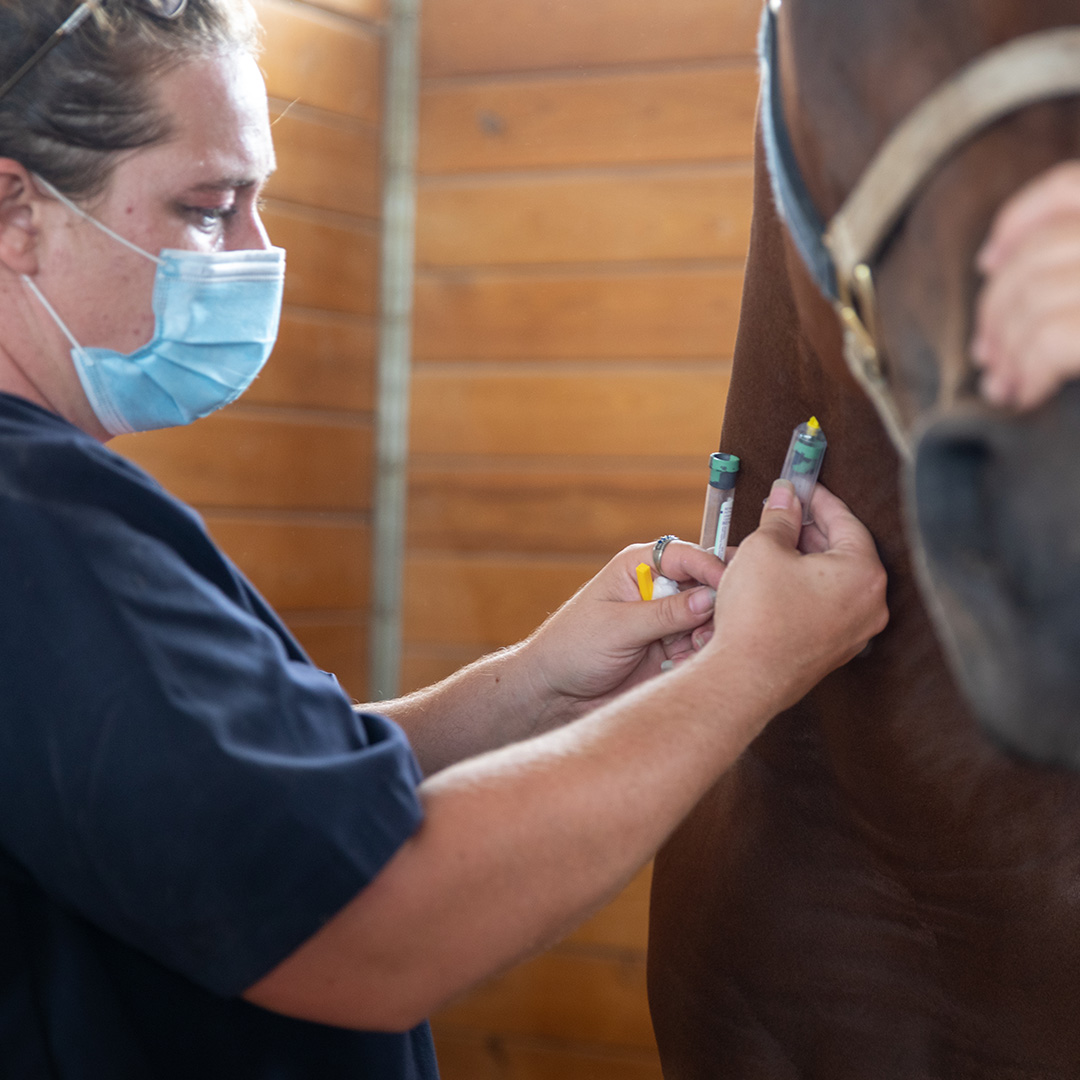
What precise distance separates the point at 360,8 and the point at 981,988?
84.8 inches

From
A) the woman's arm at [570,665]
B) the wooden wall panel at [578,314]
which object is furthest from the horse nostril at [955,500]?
the wooden wall panel at [578,314]

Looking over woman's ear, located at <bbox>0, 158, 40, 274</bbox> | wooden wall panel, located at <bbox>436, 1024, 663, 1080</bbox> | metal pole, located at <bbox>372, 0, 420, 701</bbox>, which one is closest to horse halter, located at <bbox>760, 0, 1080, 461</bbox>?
woman's ear, located at <bbox>0, 158, 40, 274</bbox>

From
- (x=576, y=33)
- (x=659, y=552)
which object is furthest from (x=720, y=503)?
(x=576, y=33)

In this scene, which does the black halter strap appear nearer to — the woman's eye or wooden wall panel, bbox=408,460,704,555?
the woman's eye

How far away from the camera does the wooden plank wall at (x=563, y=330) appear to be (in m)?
2.23

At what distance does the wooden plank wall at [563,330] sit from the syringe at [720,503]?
1.31m

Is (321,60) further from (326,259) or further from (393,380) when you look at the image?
(393,380)

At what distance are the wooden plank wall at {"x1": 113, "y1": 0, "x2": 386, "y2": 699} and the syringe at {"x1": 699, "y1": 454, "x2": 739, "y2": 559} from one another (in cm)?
140

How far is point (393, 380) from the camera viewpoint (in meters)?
2.46

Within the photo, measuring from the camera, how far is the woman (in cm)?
63

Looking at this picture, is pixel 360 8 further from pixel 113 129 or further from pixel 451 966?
pixel 451 966

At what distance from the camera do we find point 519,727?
1081 millimetres

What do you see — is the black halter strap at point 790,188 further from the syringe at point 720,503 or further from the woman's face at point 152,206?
A: the woman's face at point 152,206

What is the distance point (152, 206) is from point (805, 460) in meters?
0.49
